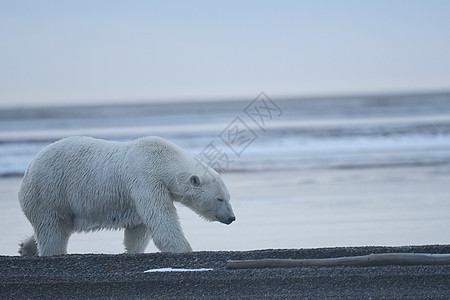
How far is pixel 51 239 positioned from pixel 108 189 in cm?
70

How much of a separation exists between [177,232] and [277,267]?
4.27 feet

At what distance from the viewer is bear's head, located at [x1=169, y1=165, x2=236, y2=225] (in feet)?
21.0

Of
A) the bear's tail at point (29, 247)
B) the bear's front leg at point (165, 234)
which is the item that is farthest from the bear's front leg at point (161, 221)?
the bear's tail at point (29, 247)

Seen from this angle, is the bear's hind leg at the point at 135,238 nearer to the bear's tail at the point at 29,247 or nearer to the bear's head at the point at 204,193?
the bear's head at the point at 204,193

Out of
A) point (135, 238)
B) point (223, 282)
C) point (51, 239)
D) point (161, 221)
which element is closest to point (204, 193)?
point (161, 221)

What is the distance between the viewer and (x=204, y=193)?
6453 mm

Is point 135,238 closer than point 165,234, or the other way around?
point 165,234

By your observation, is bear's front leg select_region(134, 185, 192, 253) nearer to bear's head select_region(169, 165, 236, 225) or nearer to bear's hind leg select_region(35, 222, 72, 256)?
bear's head select_region(169, 165, 236, 225)

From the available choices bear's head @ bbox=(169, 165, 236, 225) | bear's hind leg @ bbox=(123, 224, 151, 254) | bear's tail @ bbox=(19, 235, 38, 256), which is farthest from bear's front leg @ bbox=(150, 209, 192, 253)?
bear's tail @ bbox=(19, 235, 38, 256)

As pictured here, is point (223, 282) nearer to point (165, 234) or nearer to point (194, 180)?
point (165, 234)

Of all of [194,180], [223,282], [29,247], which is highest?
[194,180]

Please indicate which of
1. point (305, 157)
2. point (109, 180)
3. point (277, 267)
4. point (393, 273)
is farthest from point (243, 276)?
point (305, 157)

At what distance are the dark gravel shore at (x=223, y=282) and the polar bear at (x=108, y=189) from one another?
904mm

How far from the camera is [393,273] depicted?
480 cm
